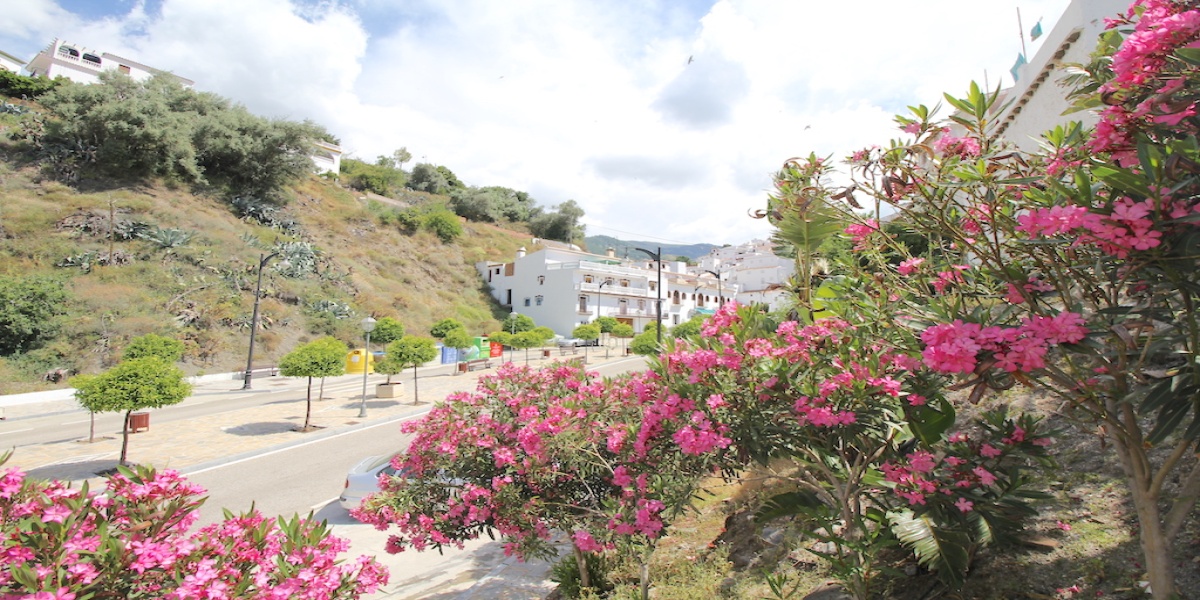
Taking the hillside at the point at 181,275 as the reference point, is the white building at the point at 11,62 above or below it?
above

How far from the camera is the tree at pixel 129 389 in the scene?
11.1m

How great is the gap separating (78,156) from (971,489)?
2020 inches

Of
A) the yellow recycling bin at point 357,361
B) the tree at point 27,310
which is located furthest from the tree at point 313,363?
the tree at point 27,310

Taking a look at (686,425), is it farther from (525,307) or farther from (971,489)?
(525,307)

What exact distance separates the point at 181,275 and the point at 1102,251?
3904 centimetres

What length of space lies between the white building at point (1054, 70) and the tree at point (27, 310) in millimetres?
34186

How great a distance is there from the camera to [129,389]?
1127 centimetres

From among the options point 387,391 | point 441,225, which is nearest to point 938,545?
point 387,391

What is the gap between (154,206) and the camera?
36.8m

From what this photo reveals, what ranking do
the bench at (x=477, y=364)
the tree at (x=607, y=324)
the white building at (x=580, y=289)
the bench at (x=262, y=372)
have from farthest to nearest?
1. the white building at (x=580, y=289)
2. the tree at (x=607, y=324)
3. the bench at (x=477, y=364)
4. the bench at (x=262, y=372)

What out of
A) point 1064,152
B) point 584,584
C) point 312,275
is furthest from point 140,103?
point 1064,152

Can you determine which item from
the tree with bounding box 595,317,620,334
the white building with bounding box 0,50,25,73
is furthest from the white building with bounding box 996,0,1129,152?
the white building with bounding box 0,50,25,73

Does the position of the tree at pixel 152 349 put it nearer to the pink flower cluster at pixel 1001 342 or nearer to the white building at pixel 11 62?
the pink flower cluster at pixel 1001 342

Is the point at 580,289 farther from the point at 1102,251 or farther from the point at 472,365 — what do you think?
the point at 1102,251
